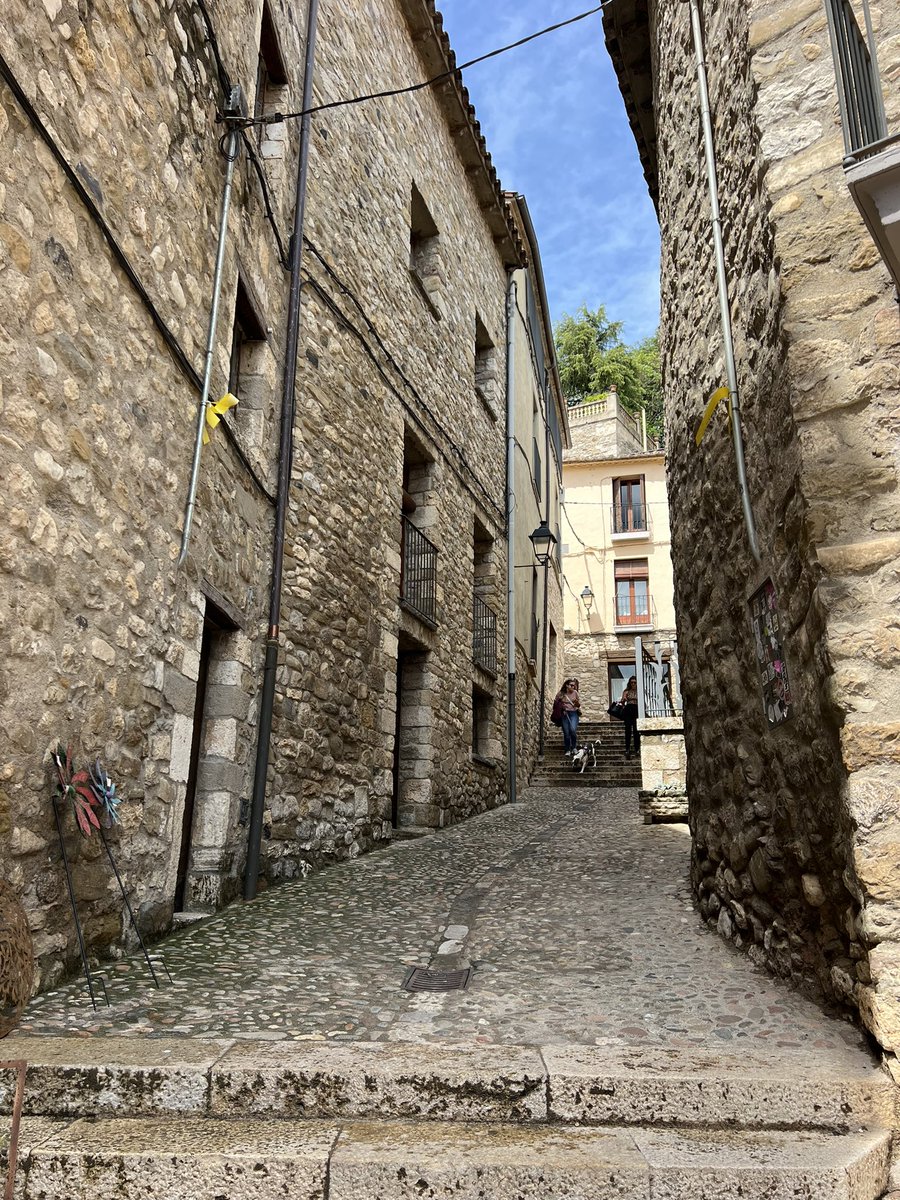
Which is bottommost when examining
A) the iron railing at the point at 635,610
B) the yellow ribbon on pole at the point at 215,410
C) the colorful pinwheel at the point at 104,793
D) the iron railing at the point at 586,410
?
the colorful pinwheel at the point at 104,793

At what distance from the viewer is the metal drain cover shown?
3326 mm

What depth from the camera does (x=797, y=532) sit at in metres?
2.87

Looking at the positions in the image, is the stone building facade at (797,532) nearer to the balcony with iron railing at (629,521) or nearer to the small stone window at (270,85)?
the small stone window at (270,85)

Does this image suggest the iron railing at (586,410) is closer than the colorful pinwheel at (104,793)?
No

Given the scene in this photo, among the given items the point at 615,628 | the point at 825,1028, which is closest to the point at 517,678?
the point at 825,1028

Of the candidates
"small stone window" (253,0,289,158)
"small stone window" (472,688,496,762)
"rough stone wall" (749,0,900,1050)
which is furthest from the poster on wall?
"small stone window" (472,688,496,762)

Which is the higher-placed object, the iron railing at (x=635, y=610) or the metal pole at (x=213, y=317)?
the iron railing at (x=635, y=610)

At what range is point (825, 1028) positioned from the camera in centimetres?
265

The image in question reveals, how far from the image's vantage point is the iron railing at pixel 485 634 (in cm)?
1030

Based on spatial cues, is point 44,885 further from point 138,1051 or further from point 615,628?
point 615,628

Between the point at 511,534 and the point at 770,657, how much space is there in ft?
27.4

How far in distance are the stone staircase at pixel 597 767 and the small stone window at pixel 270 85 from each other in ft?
29.0

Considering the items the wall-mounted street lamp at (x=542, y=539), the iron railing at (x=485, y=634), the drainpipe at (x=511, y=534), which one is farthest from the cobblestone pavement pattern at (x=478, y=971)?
the wall-mounted street lamp at (x=542, y=539)

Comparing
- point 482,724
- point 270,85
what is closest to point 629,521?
point 482,724
